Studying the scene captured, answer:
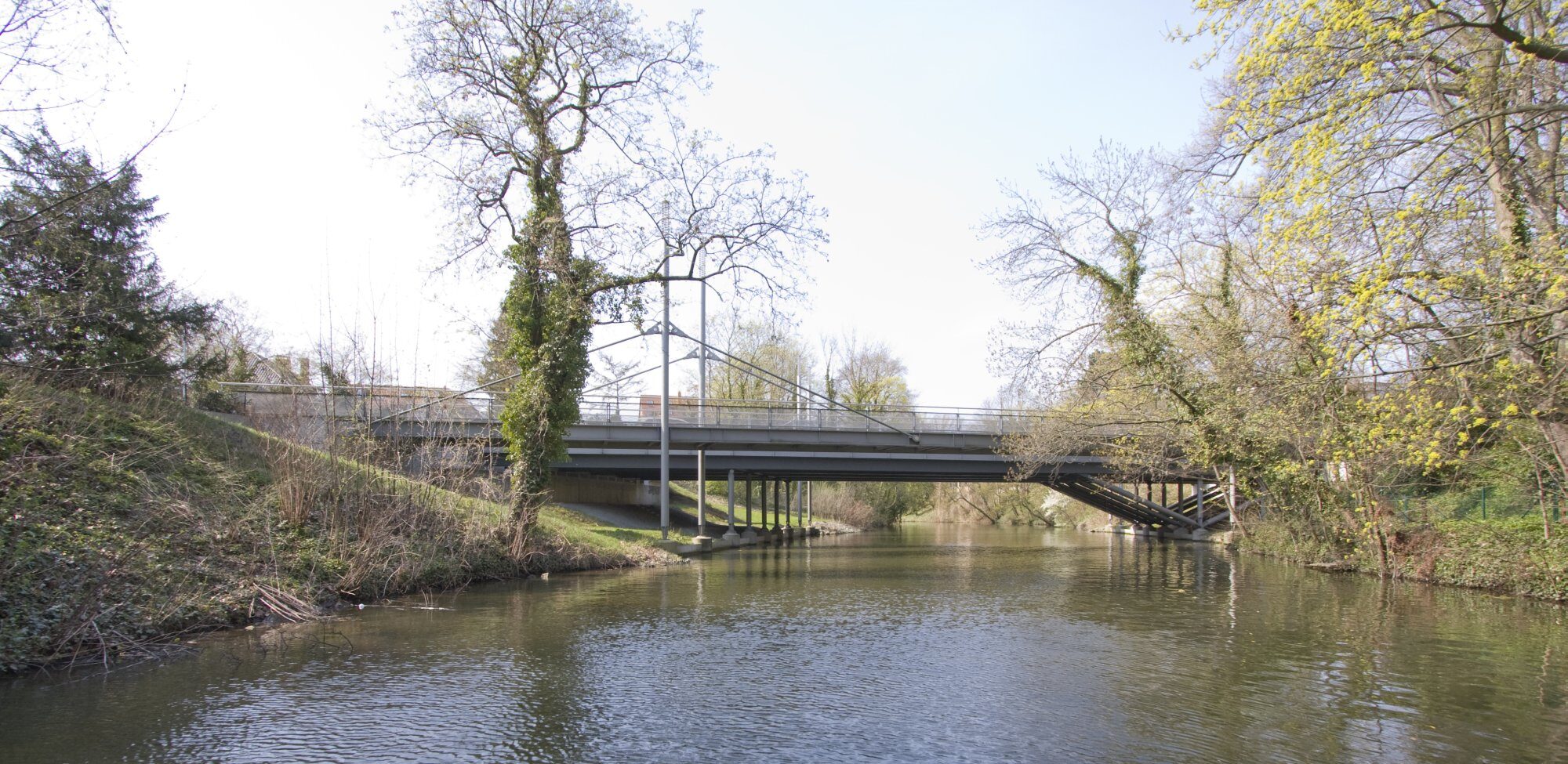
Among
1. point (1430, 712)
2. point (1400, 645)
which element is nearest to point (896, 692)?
point (1430, 712)

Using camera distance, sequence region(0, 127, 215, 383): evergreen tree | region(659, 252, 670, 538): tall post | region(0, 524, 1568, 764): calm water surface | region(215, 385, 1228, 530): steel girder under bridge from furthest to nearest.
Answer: region(215, 385, 1228, 530): steel girder under bridge, region(659, 252, 670, 538): tall post, region(0, 127, 215, 383): evergreen tree, region(0, 524, 1568, 764): calm water surface

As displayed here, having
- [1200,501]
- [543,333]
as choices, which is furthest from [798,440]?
[1200,501]

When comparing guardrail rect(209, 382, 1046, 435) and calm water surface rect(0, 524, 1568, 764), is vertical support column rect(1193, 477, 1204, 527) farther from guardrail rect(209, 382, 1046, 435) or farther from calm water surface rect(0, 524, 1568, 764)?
calm water surface rect(0, 524, 1568, 764)

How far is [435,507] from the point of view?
20.1 meters

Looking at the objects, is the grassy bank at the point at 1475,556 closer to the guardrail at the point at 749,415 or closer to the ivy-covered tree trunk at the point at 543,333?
the guardrail at the point at 749,415

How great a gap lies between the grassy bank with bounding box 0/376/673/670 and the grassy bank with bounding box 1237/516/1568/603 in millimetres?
20534

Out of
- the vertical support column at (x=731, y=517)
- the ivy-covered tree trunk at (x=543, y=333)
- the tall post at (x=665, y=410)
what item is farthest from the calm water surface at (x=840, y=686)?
the vertical support column at (x=731, y=517)

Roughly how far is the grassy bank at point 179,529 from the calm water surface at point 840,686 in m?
0.92

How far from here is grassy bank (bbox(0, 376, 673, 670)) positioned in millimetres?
10812

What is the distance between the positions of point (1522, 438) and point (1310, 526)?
26.8 feet

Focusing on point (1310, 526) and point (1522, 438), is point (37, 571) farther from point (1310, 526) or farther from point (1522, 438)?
point (1310, 526)

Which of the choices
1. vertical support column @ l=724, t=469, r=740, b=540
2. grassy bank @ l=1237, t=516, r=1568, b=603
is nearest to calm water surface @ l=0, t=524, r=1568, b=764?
grassy bank @ l=1237, t=516, r=1568, b=603

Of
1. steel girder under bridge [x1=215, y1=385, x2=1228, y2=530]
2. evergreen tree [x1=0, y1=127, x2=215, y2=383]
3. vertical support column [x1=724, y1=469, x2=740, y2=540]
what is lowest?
vertical support column [x1=724, y1=469, x2=740, y2=540]

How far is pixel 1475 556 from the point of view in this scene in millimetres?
18703
